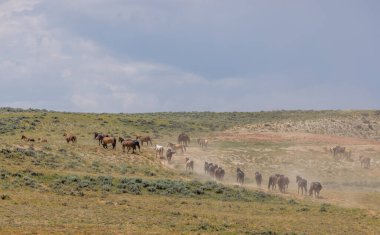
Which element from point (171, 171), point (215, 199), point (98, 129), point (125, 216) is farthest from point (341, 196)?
point (98, 129)

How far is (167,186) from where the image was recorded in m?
47.4

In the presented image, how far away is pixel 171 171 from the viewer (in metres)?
56.0

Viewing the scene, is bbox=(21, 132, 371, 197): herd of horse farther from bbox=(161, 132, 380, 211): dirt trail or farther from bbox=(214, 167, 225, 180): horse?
bbox=(161, 132, 380, 211): dirt trail

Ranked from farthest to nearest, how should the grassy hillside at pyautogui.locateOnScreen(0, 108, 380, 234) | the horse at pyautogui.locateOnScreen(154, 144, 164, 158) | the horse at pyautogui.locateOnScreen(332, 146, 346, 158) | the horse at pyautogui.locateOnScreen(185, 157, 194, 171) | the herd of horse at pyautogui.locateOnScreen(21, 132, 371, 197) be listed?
the horse at pyautogui.locateOnScreen(332, 146, 346, 158)
the horse at pyautogui.locateOnScreen(154, 144, 164, 158)
the horse at pyautogui.locateOnScreen(185, 157, 194, 171)
the herd of horse at pyautogui.locateOnScreen(21, 132, 371, 197)
the grassy hillside at pyautogui.locateOnScreen(0, 108, 380, 234)

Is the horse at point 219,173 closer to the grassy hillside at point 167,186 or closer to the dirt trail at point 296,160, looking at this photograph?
the dirt trail at point 296,160

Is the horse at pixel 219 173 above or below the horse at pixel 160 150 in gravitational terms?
below

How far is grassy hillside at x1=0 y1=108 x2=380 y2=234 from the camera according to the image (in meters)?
34.6

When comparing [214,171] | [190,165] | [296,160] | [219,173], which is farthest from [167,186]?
[296,160]

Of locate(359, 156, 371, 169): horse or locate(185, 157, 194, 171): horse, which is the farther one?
locate(359, 156, 371, 169): horse

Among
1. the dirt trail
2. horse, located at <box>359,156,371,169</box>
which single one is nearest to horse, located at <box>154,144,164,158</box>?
the dirt trail

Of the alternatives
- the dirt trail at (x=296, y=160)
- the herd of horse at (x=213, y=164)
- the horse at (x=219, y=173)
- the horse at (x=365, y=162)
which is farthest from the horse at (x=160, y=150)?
the horse at (x=365, y=162)

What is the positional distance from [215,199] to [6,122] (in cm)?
4618

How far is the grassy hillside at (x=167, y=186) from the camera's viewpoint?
34.6 meters

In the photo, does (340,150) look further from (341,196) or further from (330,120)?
(330,120)
